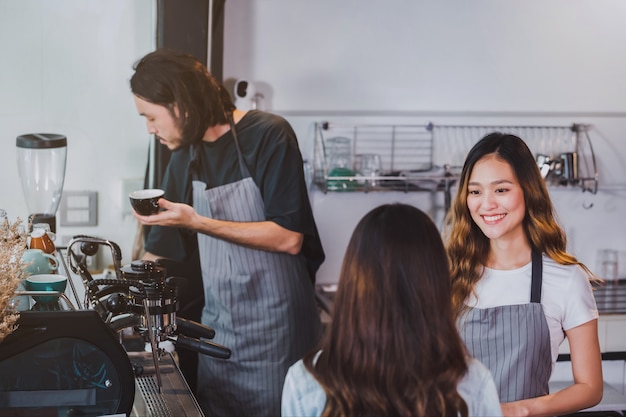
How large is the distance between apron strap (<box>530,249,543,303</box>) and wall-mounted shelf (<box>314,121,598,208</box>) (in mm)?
1379

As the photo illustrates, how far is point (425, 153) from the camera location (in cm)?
350

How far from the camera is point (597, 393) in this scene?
1.79m

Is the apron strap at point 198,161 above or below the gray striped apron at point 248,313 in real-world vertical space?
above

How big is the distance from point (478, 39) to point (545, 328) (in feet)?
6.34

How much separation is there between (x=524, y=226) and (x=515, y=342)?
0.92ft

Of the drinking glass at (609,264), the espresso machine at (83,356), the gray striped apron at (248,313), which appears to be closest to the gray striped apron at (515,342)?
the espresso machine at (83,356)

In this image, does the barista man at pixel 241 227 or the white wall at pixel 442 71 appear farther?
the white wall at pixel 442 71

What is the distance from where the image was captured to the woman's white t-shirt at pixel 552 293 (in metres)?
1.84

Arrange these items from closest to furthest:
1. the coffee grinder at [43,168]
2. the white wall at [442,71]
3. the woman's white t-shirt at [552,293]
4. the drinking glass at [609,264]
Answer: the woman's white t-shirt at [552,293] < the coffee grinder at [43,168] < the white wall at [442,71] < the drinking glass at [609,264]

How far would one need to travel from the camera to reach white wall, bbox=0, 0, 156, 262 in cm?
290

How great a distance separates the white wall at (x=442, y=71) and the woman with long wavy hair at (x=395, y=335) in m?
2.20

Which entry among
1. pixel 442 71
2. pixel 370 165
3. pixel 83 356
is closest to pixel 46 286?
pixel 83 356

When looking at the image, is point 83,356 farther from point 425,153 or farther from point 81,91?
point 425,153

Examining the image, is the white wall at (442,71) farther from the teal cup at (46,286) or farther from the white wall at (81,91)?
the teal cup at (46,286)
